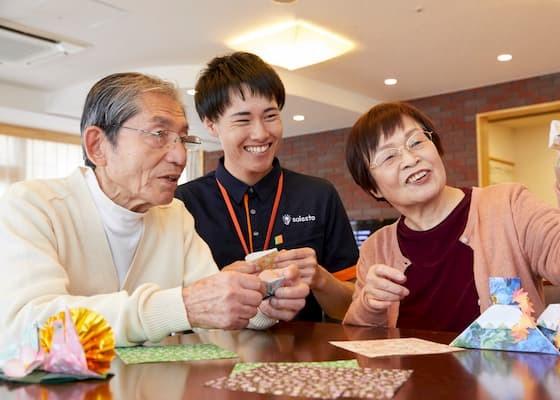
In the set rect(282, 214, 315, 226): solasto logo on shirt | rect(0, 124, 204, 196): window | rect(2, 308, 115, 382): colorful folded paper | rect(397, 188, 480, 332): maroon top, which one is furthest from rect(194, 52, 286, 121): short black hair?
rect(0, 124, 204, 196): window

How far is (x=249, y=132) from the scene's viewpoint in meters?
2.22

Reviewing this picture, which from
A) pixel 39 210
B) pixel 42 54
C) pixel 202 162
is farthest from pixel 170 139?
pixel 202 162

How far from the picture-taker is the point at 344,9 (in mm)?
4977

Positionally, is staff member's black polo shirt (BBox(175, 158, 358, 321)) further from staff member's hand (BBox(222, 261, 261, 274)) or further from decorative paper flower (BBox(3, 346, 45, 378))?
decorative paper flower (BBox(3, 346, 45, 378))

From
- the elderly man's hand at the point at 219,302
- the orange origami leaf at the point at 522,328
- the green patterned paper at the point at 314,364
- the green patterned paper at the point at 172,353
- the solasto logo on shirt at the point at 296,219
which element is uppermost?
the solasto logo on shirt at the point at 296,219

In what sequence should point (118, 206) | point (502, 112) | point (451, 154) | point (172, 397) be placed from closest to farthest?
point (172, 397), point (118, 206), point (502, 112), point (451, 154)

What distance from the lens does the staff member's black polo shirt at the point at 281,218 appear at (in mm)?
2250

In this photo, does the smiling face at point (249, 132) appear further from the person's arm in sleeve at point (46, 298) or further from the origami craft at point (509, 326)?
the origami craft at point (509, 326)

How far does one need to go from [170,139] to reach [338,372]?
0.90m

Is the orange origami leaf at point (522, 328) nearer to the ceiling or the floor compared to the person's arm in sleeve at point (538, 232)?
nearer to the floor

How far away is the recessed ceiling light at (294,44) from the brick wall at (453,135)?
2.27 meters

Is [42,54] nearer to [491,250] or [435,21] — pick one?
[435,21]

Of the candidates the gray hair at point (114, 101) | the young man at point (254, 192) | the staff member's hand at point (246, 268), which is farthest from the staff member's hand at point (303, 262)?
the gray hair at point (114, 101)

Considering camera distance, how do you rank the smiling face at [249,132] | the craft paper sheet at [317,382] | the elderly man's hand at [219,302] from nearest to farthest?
the craft paper sheet at [317,382] → the elderly man's hand at [219,302] → the smiling face at [249,132]
